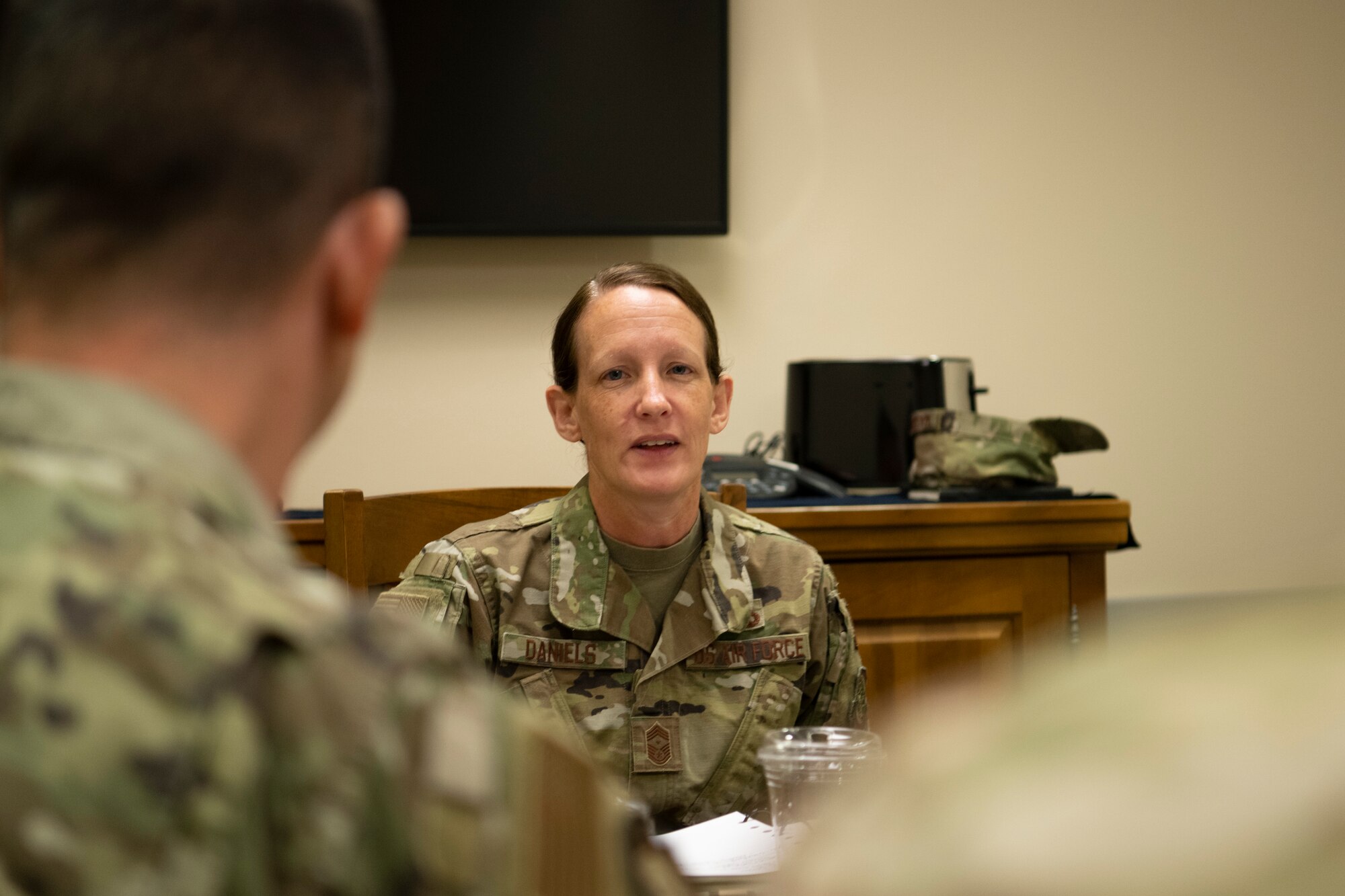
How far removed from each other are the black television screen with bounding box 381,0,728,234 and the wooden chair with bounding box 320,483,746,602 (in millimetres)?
Answer: 951

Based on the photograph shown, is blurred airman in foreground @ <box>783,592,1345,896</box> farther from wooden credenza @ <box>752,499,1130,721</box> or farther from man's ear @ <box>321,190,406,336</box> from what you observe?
wooden credenza @ <box>752,499,1130,721</box>

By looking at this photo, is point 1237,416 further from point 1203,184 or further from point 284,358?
point 284,358

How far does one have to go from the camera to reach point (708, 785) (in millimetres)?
1571

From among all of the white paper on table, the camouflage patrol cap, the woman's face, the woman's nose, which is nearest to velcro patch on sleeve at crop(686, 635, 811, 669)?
the woman's face

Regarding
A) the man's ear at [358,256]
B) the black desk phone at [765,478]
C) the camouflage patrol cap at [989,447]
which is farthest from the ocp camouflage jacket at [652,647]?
the man's ear at [358,256]

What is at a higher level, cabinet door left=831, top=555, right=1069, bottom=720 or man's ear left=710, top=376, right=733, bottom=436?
man's ear left=710, top=376, right=733, bottom=436

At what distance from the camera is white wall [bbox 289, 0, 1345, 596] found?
9.07ft

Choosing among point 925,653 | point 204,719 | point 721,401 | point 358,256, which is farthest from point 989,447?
point 204,719

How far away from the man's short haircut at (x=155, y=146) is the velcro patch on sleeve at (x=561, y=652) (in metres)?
1.14

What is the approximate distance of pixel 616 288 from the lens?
1.79 metres

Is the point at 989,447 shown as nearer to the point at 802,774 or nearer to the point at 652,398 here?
the point at 652,398

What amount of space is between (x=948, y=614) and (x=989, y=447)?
0.33m

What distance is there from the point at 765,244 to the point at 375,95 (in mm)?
2313

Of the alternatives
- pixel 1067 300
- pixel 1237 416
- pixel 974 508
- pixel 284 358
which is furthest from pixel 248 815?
pixel 1237 416
